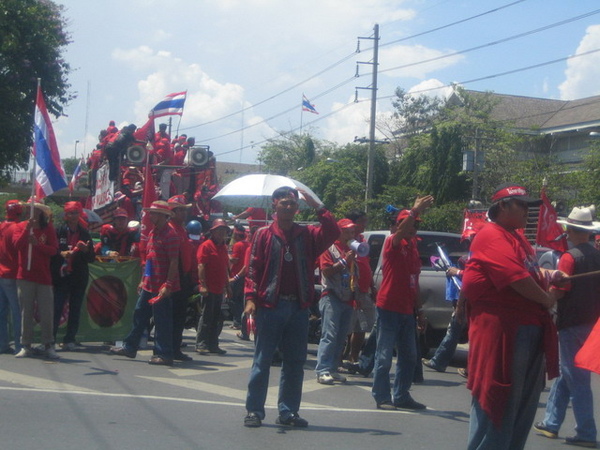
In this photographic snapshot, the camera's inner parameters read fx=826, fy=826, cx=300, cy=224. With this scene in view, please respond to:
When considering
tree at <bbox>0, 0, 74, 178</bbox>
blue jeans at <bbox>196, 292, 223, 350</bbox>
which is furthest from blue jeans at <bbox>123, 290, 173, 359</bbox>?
tree at <bbox>0, 0, 74, 178</bbox>

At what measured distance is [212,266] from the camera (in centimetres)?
1129

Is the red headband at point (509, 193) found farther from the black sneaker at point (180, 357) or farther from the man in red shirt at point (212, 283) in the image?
the man in red shirt at point (212, 283)

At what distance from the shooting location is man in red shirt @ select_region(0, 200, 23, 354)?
32.7 ft

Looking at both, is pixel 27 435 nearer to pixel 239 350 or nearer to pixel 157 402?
pixel 157 402

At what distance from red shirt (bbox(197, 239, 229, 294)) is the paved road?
4.86 ft

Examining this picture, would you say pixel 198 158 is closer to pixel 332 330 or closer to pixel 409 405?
pixel 332 330

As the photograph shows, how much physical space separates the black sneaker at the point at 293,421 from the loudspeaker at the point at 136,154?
11109 millimetres

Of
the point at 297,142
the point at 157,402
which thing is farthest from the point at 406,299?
the point at 297,142

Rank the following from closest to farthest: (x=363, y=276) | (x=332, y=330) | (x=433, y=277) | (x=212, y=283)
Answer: (x=332, y=330) → (x=363, y=276) → (x=212, y=283) → (x=433, y=277)

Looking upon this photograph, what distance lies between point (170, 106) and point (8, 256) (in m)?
9.75

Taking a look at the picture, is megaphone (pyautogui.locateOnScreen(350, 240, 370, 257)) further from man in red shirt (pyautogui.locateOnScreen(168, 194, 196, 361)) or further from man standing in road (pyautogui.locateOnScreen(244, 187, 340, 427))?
man in red shirt (pyautogui.locateOnScreen(168, 194, 196, 361))

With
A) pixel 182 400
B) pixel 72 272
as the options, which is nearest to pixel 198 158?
pixel 72 272

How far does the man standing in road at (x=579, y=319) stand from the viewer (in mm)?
6719

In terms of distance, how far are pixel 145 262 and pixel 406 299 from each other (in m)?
3.80
